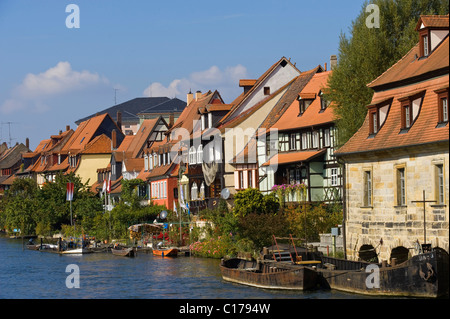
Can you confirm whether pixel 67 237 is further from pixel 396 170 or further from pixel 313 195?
pixel 396 170

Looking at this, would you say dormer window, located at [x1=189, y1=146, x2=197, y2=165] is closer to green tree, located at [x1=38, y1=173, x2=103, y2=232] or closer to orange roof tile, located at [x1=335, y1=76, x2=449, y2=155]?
green tree, located at [x1=38, y1=173, x2=103, y2=232]

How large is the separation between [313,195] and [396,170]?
21185mm

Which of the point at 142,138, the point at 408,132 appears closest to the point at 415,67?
the point at 408,132

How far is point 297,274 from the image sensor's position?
39969mm

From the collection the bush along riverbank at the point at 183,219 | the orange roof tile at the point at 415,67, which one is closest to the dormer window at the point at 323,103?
the bush along riverbank at the point at 183,219

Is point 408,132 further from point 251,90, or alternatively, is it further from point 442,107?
point 251,90

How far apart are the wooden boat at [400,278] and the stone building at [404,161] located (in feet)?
7.03

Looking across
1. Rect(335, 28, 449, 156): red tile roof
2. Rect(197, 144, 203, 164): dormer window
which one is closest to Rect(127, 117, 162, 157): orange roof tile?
Rect(197, 144, 203, 164): dormer window

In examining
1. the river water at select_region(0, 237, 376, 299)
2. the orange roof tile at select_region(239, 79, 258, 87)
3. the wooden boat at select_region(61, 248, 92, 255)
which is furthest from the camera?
the orange roof tile at select_region(239, 79, 258, 87)

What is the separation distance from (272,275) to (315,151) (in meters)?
21.3

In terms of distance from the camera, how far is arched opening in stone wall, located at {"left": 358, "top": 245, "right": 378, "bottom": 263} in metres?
42.5

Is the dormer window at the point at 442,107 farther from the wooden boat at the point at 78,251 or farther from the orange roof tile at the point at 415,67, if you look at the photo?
the wooden boat at the point at 78,251

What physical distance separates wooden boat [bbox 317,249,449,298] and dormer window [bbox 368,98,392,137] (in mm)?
6867
